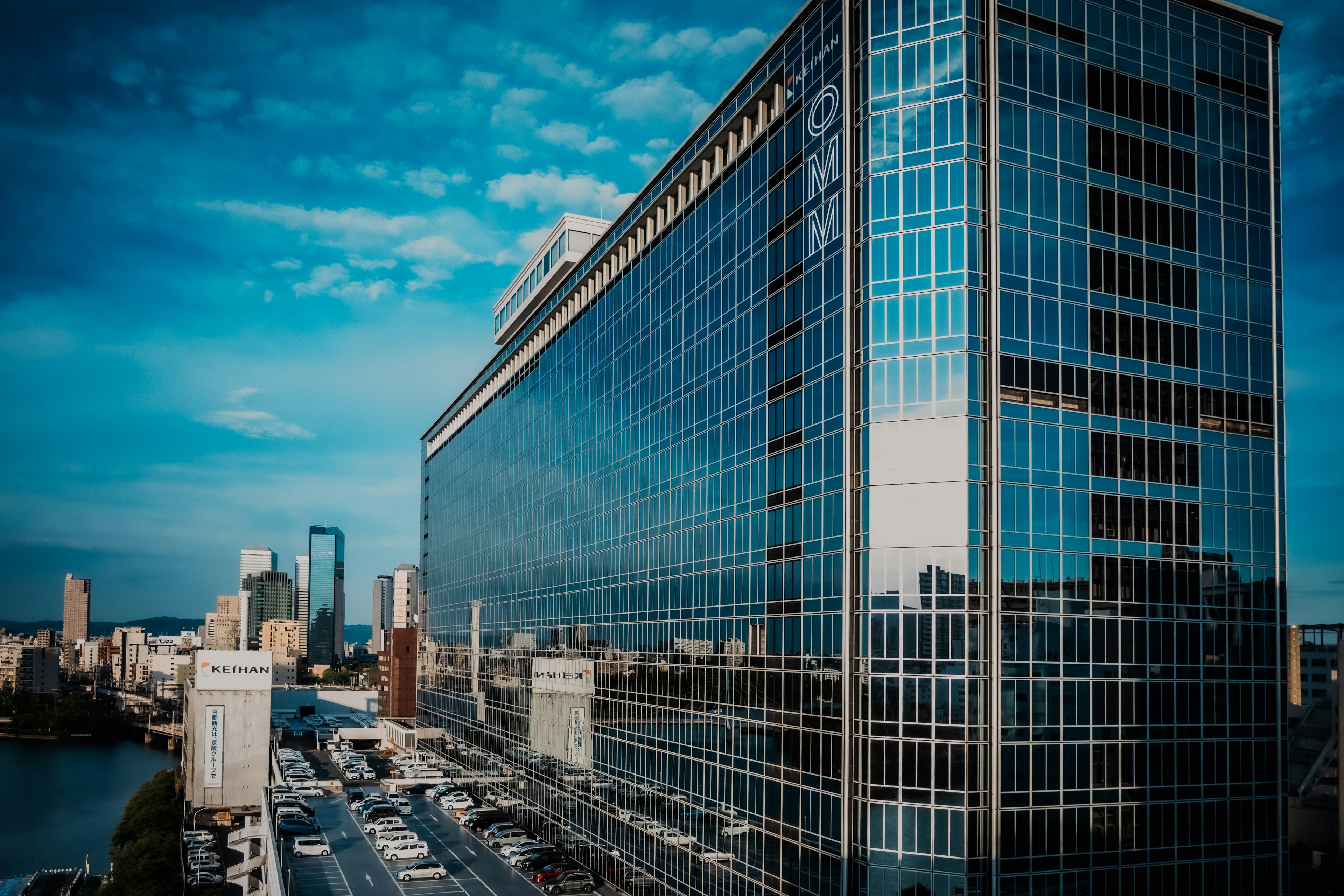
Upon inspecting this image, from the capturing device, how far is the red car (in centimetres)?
6588

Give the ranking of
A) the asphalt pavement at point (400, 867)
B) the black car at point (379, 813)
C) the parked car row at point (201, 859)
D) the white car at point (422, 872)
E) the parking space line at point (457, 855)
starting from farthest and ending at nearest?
1. the black car at point (379, 813)
2. the parked car row at point (201, 859)
3. the white car at point (422, 872)
4. the parking space line at point (457, 855)
5. the asphalt pavement at point (400, 867)

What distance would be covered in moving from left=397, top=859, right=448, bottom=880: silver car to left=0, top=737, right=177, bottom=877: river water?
162ft

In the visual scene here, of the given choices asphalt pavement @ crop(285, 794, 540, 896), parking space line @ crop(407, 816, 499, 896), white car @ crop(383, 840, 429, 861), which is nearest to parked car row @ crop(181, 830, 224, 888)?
asphalt pavement @ crop(285, 794, 540, 896)

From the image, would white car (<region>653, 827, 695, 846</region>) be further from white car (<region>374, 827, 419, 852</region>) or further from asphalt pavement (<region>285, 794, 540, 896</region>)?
white car (<region>374, 827, 419, 852</region>)

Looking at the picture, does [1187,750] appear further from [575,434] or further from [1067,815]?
[575,434]

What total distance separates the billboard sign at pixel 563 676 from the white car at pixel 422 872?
14202 mm

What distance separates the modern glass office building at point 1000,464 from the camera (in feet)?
133

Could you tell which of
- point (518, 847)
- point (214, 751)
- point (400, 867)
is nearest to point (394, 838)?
point (400, 867)

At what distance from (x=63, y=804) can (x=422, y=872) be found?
96.2m

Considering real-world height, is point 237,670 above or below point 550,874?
above

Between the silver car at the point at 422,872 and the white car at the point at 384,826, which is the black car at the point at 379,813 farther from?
the silver car at the point at 422,872

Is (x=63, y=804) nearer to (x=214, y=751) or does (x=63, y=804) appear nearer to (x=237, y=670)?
(x=214, y=751)

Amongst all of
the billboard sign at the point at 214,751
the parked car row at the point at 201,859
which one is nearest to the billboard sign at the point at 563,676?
the parked car row at the point at 201,859

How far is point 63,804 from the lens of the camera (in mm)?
138625
